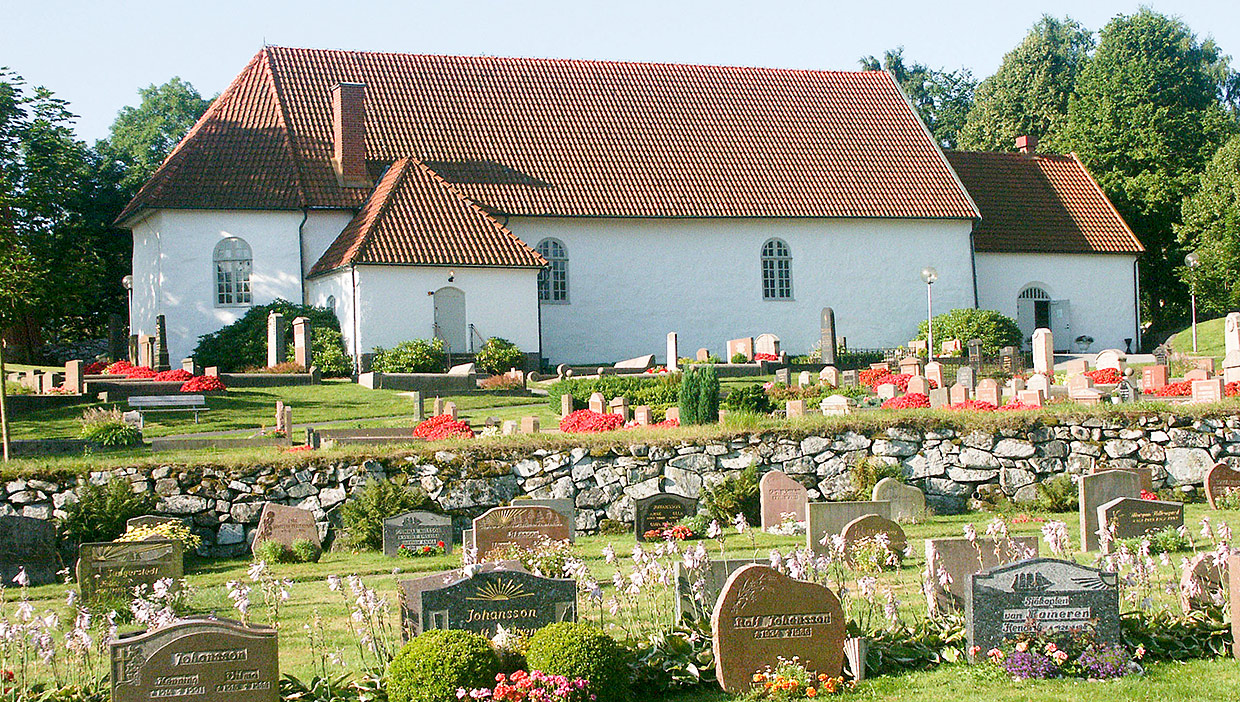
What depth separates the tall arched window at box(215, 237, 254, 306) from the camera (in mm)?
31344

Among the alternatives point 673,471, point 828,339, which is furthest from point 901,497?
point 828,339

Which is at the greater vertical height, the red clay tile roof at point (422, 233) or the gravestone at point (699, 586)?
the red clay tile roof at point (422, 233)

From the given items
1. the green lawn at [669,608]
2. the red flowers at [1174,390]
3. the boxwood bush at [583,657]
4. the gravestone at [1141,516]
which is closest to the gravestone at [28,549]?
the green lawn at [669,608]

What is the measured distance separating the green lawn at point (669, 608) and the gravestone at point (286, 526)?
34 cm

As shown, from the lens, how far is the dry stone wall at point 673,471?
15.0 meters

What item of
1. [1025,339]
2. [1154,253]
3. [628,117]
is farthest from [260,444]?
[1154,253]

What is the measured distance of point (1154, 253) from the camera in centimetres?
4353

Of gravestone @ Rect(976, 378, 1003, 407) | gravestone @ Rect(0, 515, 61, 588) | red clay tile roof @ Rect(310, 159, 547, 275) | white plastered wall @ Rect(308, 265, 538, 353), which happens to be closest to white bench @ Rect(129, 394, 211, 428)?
white plastered wall @ Rect(308, 265, 538, 353)

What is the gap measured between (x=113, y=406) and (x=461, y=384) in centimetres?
673

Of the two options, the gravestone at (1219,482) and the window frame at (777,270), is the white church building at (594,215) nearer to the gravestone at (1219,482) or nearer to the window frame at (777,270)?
the window frame at (777,270)

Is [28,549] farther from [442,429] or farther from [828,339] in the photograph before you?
[828,339]

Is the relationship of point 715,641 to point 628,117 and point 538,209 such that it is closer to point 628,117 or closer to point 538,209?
point 538,209

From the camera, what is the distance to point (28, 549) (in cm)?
1293

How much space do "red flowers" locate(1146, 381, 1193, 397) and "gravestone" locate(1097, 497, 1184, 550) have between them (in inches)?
427
